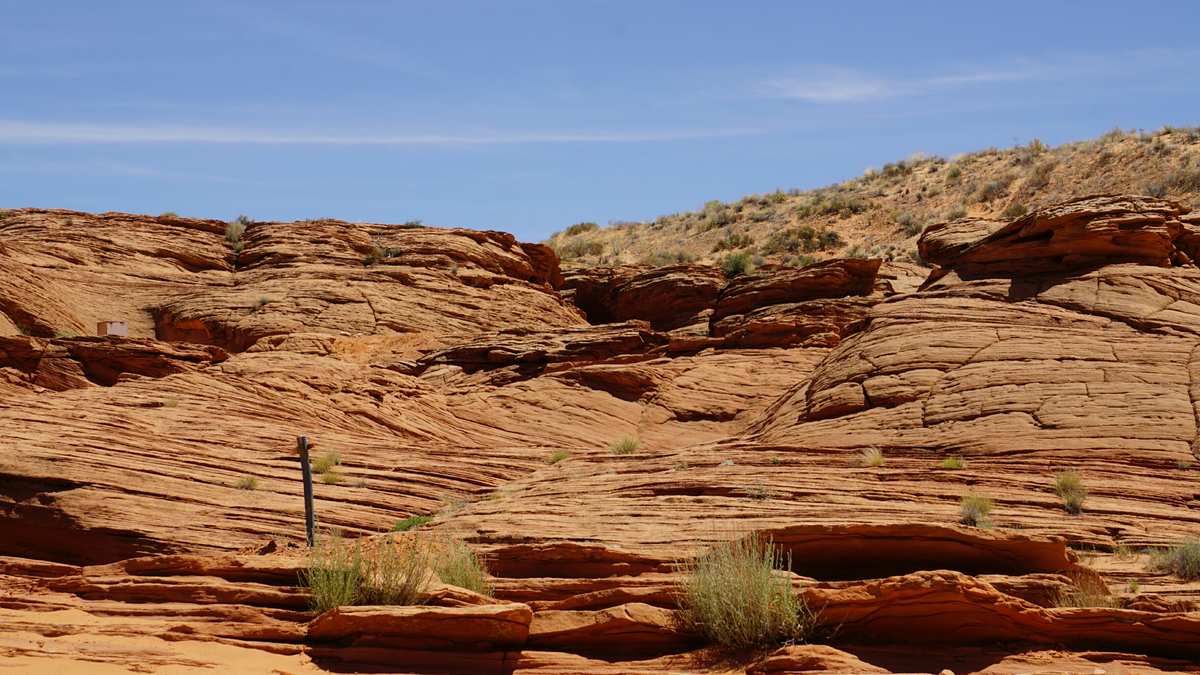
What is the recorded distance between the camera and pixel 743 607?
10.1 metres

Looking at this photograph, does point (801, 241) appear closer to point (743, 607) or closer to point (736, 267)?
point (736, 267)

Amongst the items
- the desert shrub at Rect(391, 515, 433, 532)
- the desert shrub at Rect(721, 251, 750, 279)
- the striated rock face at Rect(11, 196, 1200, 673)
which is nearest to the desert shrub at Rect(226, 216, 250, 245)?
the striated rock face at Rect(11, 196, 1200, 673)

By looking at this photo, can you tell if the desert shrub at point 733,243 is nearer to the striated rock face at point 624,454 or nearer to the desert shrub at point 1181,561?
the striated rock face at point 624,454

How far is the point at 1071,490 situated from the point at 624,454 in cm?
675

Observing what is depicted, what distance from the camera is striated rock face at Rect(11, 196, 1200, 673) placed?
10102 millimetres

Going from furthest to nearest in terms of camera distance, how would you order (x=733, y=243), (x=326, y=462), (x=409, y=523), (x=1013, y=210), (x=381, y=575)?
(x=733, y=243) → (x=1013, y=210) → (x=326, y=462) → (x=409, y=523) → (x=381, y=575)

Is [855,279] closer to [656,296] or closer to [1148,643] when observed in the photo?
[656,296]

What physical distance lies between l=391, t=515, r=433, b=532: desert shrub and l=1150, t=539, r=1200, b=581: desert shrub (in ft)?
26.5

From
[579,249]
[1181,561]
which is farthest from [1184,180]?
[1181,561]

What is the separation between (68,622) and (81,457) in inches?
247

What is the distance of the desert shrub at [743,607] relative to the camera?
33.1ft

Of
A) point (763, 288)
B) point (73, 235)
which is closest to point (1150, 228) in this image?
point (763, 288)

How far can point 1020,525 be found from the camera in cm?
1402

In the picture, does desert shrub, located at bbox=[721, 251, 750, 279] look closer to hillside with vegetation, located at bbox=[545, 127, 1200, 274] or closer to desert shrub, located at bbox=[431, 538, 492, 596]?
hillside with vegetation, located at bbox=[545, 127, 1200, 274]
